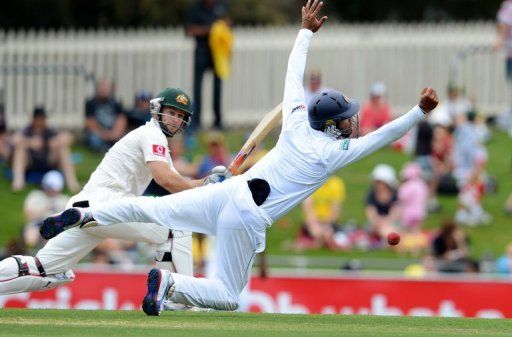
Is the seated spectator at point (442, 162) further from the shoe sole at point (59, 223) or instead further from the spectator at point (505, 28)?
the shoe sole at point (59, 223)

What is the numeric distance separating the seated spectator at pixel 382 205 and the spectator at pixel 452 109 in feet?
8.77

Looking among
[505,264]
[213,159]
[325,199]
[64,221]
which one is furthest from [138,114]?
[64,221]

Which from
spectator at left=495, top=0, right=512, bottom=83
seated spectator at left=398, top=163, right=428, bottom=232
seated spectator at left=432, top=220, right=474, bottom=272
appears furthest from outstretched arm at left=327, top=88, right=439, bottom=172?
spectator at left=495, top=0, right=512, bottom=83

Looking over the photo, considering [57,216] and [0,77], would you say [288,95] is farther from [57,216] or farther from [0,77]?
[0,77]

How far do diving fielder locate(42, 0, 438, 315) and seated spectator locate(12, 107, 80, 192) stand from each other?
1034cm

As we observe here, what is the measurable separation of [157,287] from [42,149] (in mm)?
10868

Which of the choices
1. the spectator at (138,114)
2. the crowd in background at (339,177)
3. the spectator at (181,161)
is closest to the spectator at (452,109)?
the crowd in background at (339,177)

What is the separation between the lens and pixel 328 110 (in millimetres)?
10516

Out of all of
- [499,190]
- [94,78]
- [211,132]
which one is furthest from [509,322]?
[94,78]

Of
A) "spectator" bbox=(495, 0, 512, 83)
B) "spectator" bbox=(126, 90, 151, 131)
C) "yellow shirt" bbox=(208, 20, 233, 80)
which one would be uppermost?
"spectator" bbox=(495, 0, 512, 83)

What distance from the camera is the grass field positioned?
32.0ft

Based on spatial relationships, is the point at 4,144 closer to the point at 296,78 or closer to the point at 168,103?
the point at 168,103

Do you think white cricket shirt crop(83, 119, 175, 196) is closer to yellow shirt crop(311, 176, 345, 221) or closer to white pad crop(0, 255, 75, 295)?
white pad crop(0, 255, 75, 295)

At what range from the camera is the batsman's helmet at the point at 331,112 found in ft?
34.6
